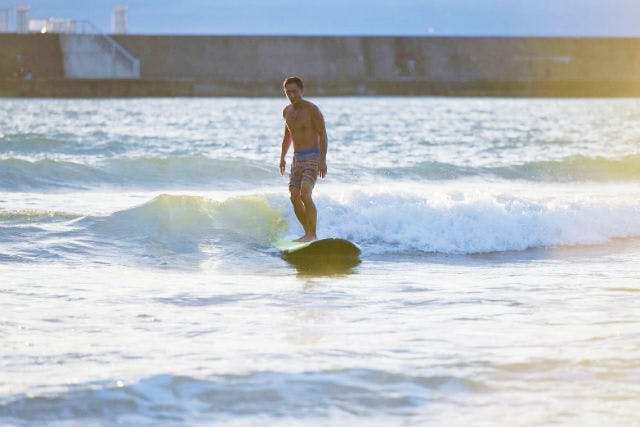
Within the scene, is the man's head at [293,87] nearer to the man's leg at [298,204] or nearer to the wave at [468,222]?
the man's leg at [298,204]

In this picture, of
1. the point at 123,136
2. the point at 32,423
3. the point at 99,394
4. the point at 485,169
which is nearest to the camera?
the point at 32,423

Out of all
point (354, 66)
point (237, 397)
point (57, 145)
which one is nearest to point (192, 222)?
point (237, 397)

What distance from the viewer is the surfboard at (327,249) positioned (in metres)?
8.07

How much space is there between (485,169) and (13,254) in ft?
34.3

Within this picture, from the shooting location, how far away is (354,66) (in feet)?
187

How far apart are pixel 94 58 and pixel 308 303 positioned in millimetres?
47077

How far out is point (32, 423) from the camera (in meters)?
3.95

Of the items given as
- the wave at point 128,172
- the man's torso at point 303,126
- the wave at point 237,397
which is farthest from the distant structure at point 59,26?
the wave at point 237,397

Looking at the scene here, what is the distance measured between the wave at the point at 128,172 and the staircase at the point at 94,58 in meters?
36.4

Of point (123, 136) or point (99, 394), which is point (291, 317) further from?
point (123, 136)

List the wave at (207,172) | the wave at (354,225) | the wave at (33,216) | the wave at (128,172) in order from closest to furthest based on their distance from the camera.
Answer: the wave at (354,225) < the wave at (33,216) < the wave at (128,172) < the wave at (207,172)

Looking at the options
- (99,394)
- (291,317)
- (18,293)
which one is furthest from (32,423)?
(18,293)

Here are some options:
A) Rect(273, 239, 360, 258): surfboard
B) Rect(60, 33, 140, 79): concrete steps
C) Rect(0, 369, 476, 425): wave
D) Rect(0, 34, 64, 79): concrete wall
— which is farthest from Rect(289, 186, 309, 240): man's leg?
Rect(0, 34, 64, 79): concrete wall

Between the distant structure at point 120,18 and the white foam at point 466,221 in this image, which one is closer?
the white foam at point 466,221
